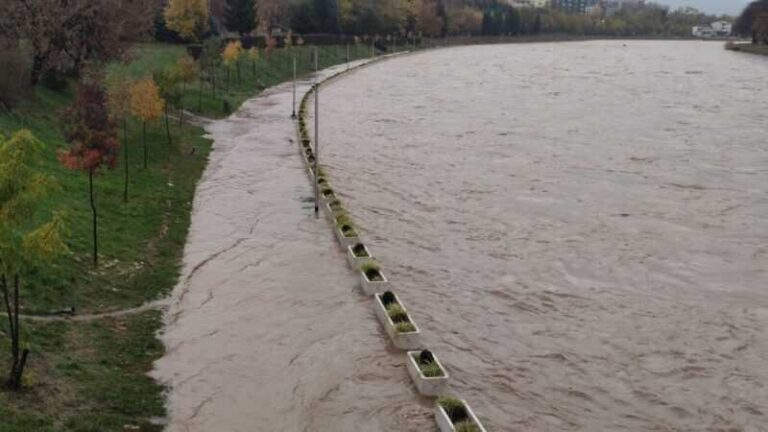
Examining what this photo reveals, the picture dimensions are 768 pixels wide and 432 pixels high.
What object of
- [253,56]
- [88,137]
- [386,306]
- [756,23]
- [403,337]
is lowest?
[403,337]

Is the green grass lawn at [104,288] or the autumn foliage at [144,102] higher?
the autumn foliage at [144,102]

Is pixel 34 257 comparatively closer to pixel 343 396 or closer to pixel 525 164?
pixel 343 396

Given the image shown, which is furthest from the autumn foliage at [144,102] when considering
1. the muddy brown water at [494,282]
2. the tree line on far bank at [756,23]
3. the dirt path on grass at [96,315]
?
the tree line on far bank at [756,23]

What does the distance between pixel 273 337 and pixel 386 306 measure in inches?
109

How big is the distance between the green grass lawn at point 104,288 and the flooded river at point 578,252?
388cm

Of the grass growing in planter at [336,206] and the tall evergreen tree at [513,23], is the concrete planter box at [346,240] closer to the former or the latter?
the grass growing in planter at [336,206]

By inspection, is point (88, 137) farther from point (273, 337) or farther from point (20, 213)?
point (20, 213)

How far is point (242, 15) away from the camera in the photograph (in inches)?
3433

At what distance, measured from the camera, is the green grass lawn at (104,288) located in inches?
524

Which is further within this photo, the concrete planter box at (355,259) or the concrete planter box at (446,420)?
the concrete planter box at (355,259)

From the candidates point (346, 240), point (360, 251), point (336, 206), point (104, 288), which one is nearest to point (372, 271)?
point (360, 251)

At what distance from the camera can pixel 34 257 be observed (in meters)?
12.4

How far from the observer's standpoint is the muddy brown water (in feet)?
50.6

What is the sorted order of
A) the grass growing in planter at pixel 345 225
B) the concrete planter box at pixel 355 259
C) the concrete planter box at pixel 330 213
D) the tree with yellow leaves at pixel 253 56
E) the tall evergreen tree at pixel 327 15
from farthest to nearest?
the tall evergreen tree at pixel 327 15, the tree with yellow leaves at pixel 253 56, the concrete planter box at pixel 330 213, the grass growing in planter at pixel 345 225, the concrete planter box at pixel 355 259
